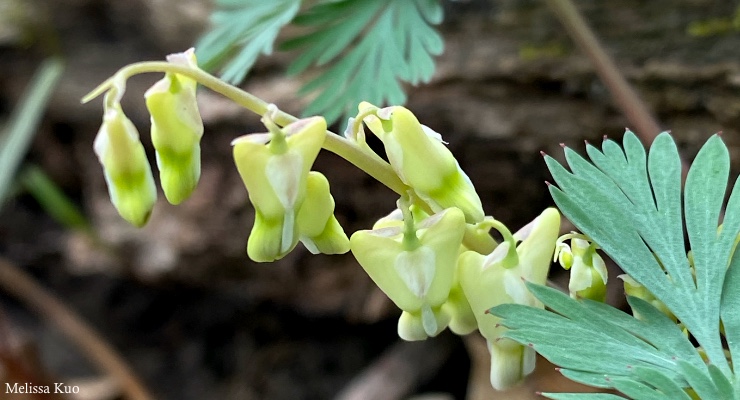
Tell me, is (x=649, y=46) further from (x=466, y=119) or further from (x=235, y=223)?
(x=235, y=223)

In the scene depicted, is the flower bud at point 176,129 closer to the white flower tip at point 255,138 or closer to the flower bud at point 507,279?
the white flower tip at point 255,138

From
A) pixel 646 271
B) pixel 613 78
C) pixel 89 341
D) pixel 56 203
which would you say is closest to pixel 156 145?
pixel 646 271

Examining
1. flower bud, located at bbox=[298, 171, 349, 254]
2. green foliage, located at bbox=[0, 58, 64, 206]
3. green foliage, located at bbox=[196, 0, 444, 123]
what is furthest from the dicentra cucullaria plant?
green foliage, located at bbox=[0, 58, 64, 206]

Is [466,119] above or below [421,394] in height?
above

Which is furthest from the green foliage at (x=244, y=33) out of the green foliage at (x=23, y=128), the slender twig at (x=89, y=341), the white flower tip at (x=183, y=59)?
the slender twig at (x=89, y=341)

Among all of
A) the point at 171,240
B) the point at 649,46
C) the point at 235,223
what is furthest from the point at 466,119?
the point at 171,240

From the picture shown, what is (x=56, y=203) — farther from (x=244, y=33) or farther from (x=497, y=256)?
(x=497, y=256)
